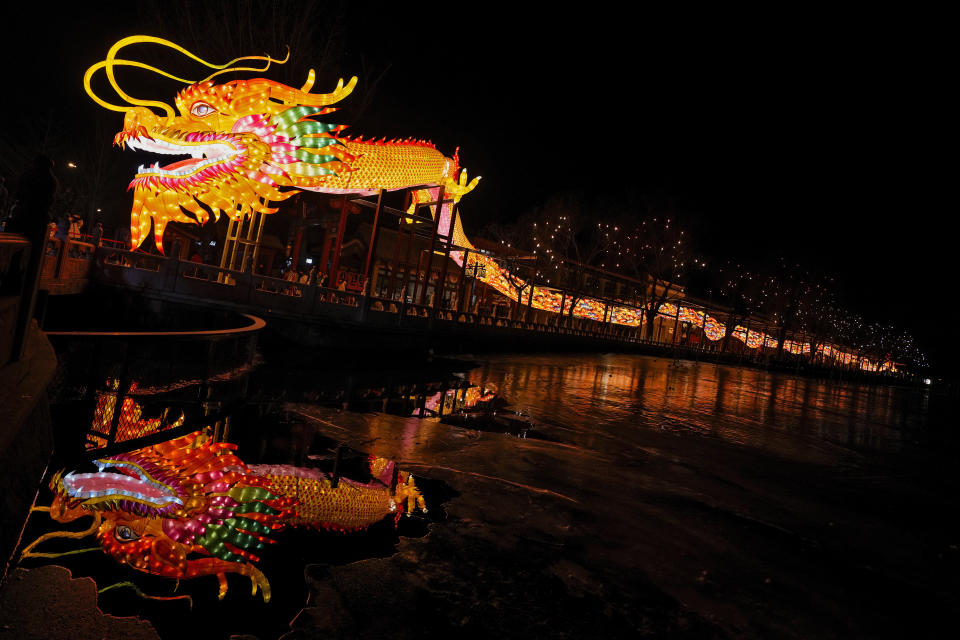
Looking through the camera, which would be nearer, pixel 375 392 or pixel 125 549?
pixel 125 549

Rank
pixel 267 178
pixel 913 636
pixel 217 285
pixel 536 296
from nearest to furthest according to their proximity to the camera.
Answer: pixel 913 636, pixel 267 178, pixel 217 285, pixel 536 296

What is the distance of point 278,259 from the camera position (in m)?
30.8

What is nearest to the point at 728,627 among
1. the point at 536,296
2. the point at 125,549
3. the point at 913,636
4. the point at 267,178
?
the point at 913,636

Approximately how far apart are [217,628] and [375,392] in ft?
23.1

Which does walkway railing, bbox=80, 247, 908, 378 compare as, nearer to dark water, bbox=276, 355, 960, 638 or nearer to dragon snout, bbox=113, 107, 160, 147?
dragon snout, bbox=113, 107, 160, 147

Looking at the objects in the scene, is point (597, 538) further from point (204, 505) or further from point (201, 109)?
point (201, 109)

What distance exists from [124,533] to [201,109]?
13.0m

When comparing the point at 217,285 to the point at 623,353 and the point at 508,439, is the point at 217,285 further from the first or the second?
the point at 623,353

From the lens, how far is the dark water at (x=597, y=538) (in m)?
2.53

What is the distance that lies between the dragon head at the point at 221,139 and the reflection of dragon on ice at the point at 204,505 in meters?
10.1

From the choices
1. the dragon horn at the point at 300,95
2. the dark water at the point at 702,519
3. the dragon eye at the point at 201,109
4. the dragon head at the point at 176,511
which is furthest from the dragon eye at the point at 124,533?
the dragon eye at the point at 201,109

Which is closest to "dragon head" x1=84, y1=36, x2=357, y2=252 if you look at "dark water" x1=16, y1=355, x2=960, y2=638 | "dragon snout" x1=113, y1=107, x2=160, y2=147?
"dragon snout" x1=113, y1=107, x2=160, y2=147

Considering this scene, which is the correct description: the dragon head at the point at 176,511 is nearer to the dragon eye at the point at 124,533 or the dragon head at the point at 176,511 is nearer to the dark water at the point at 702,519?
the dragon eye at the point at 124,533

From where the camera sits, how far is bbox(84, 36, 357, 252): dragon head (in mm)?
12867
